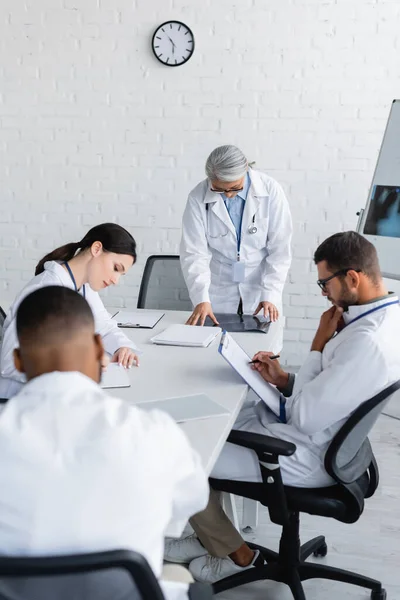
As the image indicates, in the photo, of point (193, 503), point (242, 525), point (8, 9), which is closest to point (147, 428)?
point (193, 503)

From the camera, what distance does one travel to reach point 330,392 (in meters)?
1.86

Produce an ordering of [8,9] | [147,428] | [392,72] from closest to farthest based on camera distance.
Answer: [147,428], [392,72], [8,9]

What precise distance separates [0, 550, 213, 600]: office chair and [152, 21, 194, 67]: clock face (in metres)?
3.75

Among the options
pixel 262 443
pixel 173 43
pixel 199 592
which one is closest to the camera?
pixel 199 592

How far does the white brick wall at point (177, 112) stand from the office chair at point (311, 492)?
2.41 meters

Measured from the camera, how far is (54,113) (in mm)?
4484

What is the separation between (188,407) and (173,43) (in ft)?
9.95

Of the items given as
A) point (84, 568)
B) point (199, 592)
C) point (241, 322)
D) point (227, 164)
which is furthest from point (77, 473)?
point (227, 164)

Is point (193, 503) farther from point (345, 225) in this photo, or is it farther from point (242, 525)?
point (345, 225)

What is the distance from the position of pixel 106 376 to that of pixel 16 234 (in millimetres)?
2742

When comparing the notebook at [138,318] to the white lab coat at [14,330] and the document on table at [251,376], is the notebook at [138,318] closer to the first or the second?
the white lab coat at [14,330]

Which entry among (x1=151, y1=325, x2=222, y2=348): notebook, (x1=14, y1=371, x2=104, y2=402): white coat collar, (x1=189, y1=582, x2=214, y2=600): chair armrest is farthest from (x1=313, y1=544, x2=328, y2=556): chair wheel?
(x1=14, y1=371, x2=104, y2=402): white coat collar

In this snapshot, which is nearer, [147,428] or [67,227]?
[147,428]

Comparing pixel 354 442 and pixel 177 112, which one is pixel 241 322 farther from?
pixel 177 112
